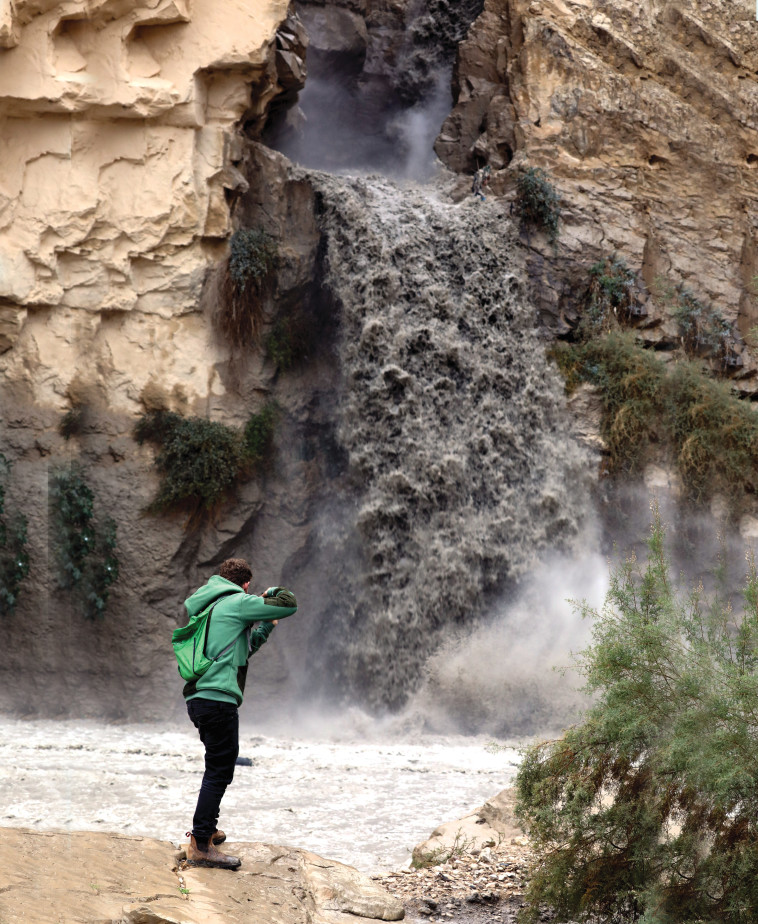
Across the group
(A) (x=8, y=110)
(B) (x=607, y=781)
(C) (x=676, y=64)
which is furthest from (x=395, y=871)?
(C) (x=676, y=64)

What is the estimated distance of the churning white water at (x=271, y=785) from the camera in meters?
6.55

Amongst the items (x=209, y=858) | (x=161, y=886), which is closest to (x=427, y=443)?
(x=209, y=858)

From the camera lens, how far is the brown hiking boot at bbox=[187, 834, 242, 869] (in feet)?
15.8

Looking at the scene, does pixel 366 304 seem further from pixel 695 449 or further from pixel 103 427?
pixel 695 449

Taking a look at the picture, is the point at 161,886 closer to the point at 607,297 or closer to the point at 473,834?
the point at 473,834

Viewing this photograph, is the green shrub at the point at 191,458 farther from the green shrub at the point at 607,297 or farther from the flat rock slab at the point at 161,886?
the flat rock slab at the point at 161,886

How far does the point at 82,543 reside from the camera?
36.1 feet

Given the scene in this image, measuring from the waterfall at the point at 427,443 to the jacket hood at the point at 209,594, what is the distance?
6.07 metres

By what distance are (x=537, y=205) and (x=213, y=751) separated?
10.4 m

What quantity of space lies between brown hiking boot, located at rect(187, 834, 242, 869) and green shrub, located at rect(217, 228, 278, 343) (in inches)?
306

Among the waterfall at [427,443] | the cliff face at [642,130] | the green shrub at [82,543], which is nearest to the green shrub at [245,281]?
the waterfall at [427,443]

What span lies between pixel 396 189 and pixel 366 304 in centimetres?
272

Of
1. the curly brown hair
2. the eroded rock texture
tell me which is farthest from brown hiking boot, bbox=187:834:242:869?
the eroded rock texture

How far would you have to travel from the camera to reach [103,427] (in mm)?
11336
